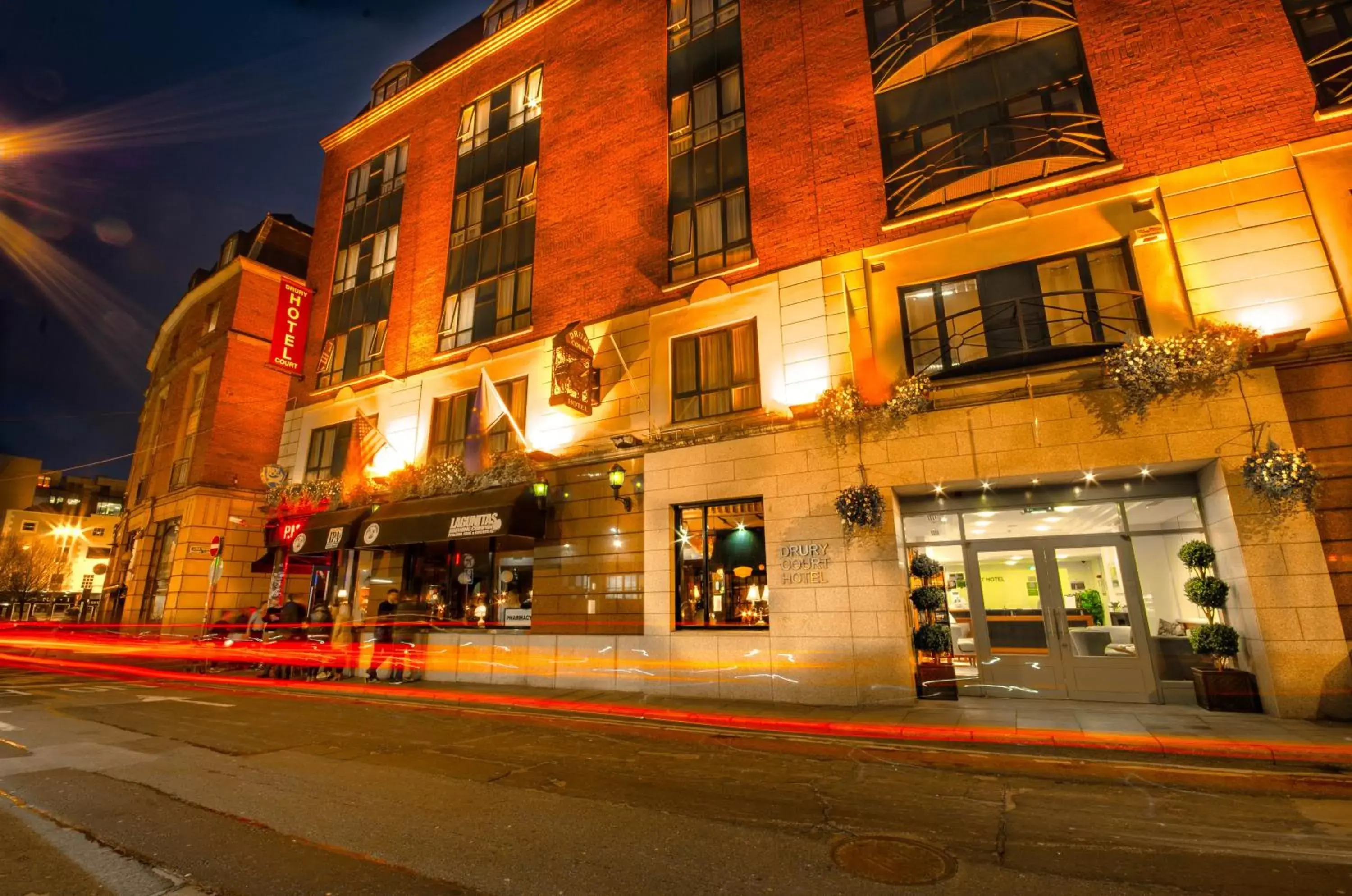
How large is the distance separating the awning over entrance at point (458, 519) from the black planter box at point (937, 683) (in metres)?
8.67

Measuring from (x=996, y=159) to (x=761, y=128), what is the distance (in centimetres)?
553

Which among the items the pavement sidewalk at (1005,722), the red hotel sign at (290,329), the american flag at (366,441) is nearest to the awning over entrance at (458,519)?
the american flag at (366,441)

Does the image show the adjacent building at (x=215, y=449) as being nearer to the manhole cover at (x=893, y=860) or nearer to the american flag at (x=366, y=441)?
the american flag at (x=366, y=441)

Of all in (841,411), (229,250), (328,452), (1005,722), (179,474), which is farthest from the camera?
(229,250)

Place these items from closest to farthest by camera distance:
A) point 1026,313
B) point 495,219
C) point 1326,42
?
point 1326,42
point 1026,313
point 495,219

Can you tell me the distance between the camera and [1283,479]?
830cm

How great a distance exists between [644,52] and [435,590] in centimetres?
1676

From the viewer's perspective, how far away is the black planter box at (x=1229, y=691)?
863 centimetres

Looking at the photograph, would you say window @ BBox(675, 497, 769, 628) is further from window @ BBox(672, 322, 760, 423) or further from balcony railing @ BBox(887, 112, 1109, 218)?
balcony railing @ BBox(887, 112, 1109, 218)

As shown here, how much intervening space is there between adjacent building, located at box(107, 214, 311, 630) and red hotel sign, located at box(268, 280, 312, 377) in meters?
0.11

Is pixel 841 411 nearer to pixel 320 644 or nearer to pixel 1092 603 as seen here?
pixel 1092 603

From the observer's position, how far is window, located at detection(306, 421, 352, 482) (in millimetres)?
20594

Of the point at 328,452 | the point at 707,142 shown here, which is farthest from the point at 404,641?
the point at 707,142

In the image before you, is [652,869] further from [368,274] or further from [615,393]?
[368,274]
